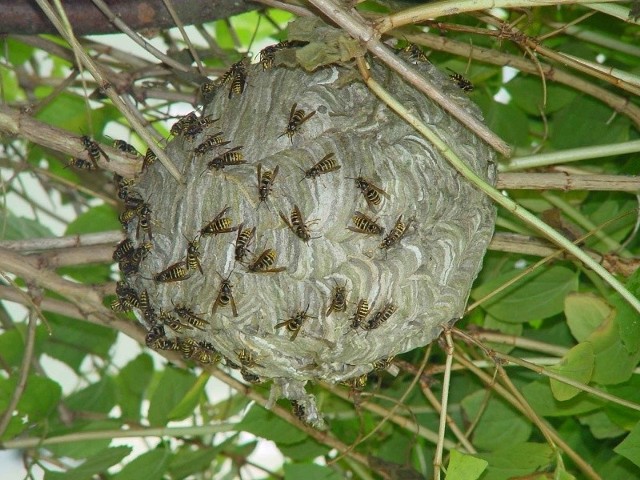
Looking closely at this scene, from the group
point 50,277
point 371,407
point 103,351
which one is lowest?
point 371,407

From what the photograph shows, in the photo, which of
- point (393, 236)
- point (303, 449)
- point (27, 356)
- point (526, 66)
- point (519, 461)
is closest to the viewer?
point (393, 236)

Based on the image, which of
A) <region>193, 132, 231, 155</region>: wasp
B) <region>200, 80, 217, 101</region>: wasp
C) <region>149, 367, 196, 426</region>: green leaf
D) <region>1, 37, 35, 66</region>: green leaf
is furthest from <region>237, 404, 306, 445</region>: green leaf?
<region>1, 37, 35, 66</region>: green leaf

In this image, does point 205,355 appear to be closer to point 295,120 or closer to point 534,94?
point 295,120

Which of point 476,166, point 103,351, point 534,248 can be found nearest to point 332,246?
point 476,166

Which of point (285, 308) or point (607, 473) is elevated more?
point (285, 308)

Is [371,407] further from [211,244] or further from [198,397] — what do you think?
[211,244]

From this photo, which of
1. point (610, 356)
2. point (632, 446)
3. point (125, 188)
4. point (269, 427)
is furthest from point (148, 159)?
point (632, 446)

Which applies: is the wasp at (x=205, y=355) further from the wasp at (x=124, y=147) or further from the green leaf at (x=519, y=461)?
the green leaf at (x=519, y=461)
